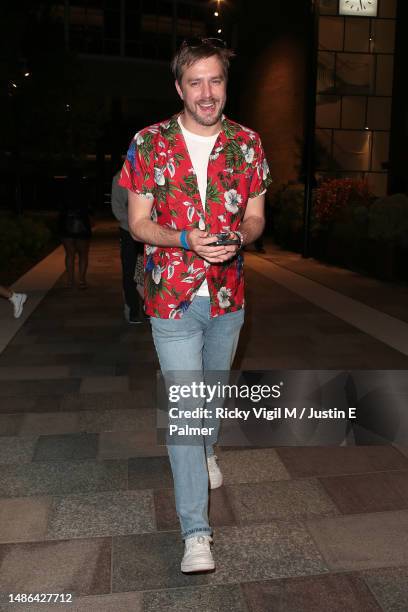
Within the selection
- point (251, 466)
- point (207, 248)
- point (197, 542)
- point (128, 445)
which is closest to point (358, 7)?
point (128, 445)

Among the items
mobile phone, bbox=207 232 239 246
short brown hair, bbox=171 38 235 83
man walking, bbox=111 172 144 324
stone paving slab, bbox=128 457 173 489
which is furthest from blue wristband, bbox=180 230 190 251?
man walking, bbox=111 172 144 324

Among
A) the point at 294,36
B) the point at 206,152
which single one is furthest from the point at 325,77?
the point at 206,152

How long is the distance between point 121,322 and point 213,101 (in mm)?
5723

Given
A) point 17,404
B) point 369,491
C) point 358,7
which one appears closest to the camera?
point 369,491

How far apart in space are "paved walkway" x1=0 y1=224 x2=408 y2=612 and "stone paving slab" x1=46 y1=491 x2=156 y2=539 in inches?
0.4

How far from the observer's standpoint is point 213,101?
105 inches

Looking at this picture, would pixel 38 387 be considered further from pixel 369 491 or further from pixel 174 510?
pixel 369 491

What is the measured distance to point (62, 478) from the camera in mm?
3799

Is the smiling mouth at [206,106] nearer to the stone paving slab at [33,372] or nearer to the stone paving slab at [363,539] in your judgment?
the stone paving slab at [363,539]

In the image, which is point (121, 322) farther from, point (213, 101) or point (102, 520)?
point (213, 101)

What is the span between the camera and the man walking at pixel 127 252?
7.32 meters

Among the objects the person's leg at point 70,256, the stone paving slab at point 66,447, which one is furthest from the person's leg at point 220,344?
the person's leg at point 70,256

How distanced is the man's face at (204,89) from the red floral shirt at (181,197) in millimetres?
107

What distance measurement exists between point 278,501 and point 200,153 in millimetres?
1879
